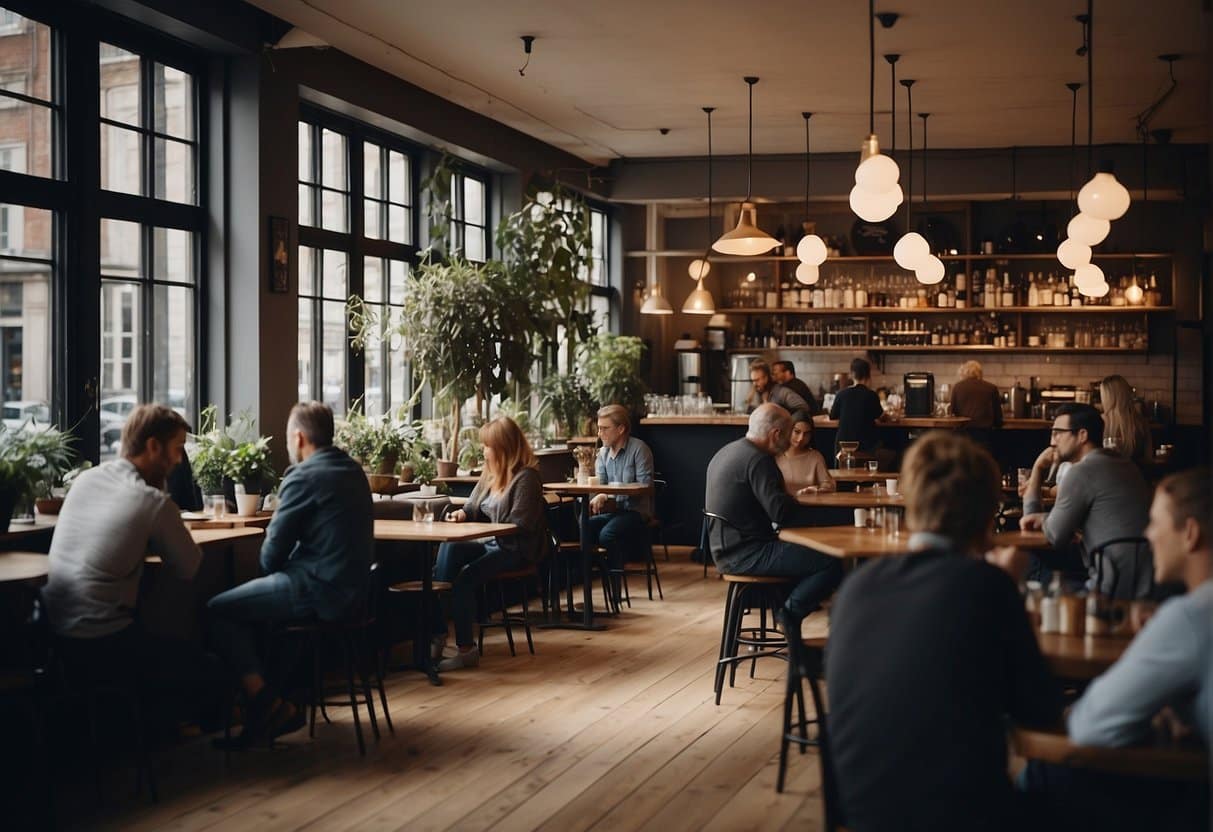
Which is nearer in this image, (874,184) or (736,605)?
(874,184)

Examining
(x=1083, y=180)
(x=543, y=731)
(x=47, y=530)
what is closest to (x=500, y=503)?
(x=543, y=731)

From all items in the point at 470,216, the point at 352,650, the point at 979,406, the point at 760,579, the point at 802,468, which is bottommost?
the point at 352,650

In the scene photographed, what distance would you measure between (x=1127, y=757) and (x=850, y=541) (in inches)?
120

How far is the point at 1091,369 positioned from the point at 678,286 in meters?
4.56

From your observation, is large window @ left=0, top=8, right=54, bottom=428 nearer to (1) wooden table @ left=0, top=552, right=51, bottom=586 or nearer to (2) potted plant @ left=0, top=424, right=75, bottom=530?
(2) potted plant @ left=0, top=424, right=75, bottom=530

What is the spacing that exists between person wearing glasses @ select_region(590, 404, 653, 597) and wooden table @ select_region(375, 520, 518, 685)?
7.00ft

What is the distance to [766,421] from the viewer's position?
6.71 m

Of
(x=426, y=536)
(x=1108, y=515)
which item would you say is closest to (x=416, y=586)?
(x=426, y=536)

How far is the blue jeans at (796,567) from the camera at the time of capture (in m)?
6.56

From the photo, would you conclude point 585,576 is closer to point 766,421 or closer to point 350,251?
point 766,421

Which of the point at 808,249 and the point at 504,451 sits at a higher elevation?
the point at 808,249

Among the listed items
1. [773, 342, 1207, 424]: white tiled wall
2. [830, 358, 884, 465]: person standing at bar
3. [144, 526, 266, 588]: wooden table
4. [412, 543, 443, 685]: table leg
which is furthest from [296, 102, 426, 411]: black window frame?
[773, 342, 1207, 424]: white tiled wall

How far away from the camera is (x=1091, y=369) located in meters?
14.6

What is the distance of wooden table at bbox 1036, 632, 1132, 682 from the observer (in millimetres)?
3459
